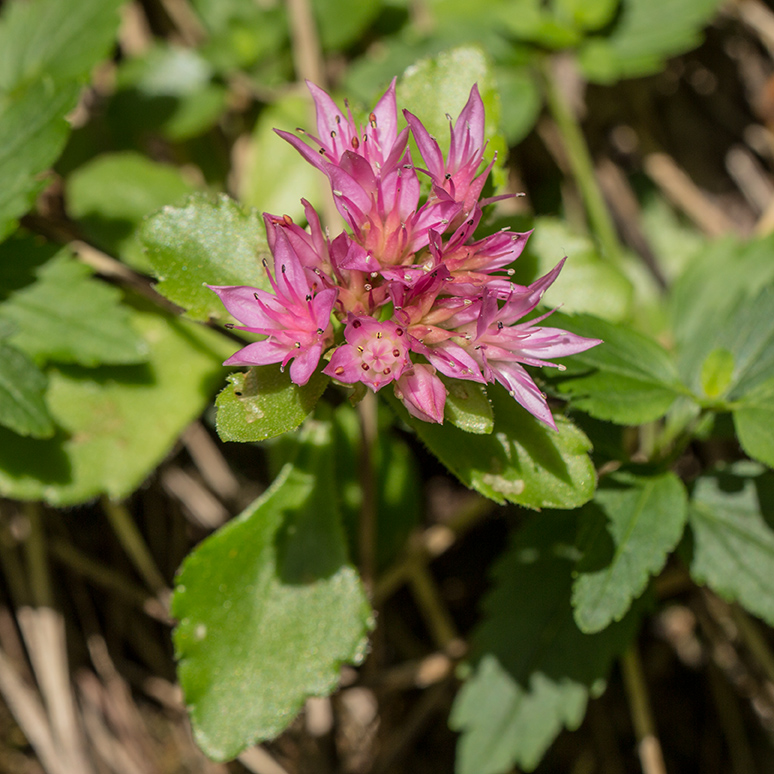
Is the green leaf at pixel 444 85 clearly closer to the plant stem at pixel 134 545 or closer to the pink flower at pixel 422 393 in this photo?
the pink flower at pixel 422 393

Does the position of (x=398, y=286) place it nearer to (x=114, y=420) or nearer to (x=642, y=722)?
(x=114, y=420)

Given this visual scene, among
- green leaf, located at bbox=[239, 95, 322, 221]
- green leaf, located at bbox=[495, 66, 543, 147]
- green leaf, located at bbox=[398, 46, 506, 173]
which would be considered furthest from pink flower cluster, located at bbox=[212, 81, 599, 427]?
green leaf, located at bbox=[495, 66, 543, 147]

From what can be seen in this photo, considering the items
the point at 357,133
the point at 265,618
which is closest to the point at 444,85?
the point at 357,133

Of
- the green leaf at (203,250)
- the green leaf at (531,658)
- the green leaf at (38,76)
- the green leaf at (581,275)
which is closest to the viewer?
the green leaf at (203,250)

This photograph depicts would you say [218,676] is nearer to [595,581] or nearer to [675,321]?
[595,581]

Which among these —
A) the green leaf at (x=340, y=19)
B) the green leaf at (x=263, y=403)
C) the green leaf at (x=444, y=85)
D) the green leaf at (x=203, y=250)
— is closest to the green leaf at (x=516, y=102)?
the green leaf at (x=340, y=19)

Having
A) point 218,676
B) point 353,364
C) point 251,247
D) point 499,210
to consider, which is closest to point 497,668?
point 218,676
